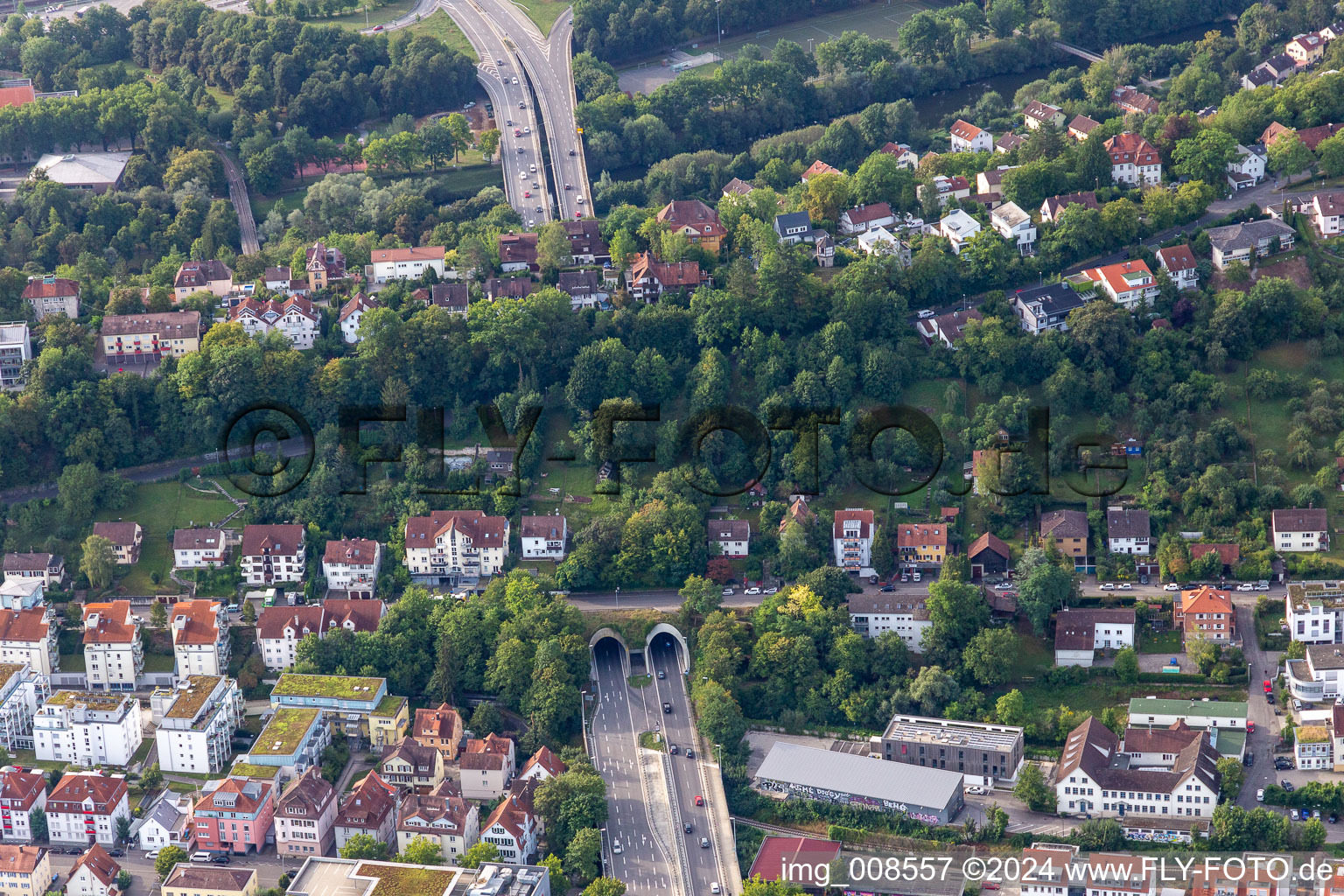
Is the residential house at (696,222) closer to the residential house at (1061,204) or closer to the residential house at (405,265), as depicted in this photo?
the residential house at (405,265)

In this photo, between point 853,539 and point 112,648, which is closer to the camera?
point 112,648

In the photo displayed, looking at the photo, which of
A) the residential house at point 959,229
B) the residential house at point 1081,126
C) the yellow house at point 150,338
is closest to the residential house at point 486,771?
the yellow house at point 150,338

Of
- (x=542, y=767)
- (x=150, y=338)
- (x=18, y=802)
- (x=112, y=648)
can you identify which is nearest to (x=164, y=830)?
(x=18, y=802)

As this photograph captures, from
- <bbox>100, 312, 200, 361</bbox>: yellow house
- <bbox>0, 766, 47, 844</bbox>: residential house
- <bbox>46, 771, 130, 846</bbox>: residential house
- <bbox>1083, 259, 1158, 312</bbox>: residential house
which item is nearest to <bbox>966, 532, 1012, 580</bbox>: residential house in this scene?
<bbox>1083, 259, 1158, 312</bbox>: residential house

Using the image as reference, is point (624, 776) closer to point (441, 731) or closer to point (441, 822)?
point (441, 731)

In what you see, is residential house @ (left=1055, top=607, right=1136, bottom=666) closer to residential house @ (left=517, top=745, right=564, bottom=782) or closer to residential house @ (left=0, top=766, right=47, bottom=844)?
residential house @ (left=517, top=745, right=564, bottom=782)

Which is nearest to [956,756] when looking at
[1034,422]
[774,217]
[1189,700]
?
[1189,700]
